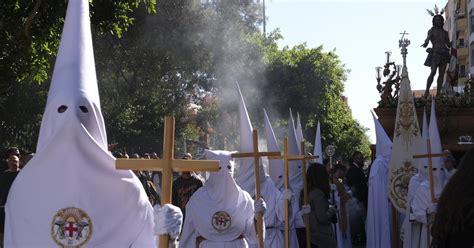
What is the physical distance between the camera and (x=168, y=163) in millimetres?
5957

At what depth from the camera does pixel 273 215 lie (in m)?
12.8

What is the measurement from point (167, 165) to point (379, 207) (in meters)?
11.2

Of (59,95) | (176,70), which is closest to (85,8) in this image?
(59,95)

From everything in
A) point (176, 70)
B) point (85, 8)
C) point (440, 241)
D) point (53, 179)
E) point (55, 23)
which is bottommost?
point (440, 241)

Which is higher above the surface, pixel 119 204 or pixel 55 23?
pixel 55 23

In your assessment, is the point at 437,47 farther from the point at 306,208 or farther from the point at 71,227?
the point at 71,227

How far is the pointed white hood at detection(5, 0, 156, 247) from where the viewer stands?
21.2 feet

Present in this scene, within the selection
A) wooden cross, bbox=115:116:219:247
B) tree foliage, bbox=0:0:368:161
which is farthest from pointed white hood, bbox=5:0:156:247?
tree foliage, bbox=0:0:368:161

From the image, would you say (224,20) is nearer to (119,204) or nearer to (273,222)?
(273,222)

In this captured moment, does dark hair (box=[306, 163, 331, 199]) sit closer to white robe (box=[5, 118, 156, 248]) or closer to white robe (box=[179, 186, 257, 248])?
white robe (box=[179, 186, 257, 248])

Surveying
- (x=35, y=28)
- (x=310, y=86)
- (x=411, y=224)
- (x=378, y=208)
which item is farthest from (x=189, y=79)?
(x=411, y=224)

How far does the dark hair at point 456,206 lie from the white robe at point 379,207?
1165 cm

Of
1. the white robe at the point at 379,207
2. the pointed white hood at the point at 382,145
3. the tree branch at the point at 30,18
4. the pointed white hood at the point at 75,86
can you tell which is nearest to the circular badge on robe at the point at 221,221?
the pointed white hood at the point at 75,86

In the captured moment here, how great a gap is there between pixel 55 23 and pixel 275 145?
3.95 m
